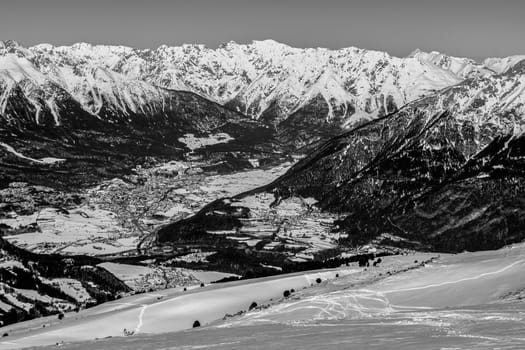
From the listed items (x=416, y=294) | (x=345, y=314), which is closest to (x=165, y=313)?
(x=416, y=294)

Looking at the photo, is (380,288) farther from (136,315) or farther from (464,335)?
(464,335)

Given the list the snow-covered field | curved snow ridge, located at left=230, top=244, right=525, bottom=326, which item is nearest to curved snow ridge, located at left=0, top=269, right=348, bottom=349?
the snow-covered field

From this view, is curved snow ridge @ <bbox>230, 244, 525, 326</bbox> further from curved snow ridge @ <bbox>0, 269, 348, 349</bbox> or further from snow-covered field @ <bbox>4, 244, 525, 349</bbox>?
curved snow ridge @ <bbox>0, 269, 348, 349</bbox>

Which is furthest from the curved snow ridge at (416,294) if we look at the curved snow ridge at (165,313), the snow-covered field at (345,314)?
the curved snow ridge at (165,313)

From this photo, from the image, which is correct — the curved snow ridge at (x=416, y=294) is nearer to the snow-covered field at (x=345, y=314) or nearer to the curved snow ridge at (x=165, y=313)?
the snow-covered field at (x=345, y=314)

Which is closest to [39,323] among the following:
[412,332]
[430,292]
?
[430,292]

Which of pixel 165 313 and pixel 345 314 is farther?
pixel 165 313

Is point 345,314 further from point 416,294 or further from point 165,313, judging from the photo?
point 165,313

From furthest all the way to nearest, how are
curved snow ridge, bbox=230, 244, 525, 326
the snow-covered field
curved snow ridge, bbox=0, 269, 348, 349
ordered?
curved snow ridge, bbox=0, 269, 348, 349 < curved snow ridge, bbox=230, 244, 525, 326 < the snow-covered field
